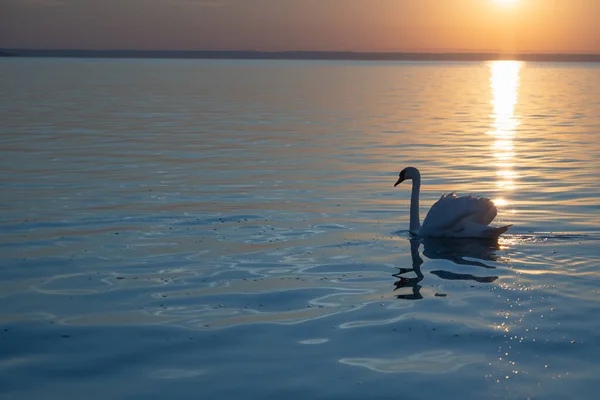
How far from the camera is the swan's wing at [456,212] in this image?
14.8 metres

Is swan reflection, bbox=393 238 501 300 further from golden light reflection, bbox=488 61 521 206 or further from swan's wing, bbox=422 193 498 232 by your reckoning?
golden light reflection, bbox=488 61 521 206

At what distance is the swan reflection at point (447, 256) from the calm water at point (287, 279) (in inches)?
2.3

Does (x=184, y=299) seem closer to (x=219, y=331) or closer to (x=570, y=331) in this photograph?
(x=219, y=331)

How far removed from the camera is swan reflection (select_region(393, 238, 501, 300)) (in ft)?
39.7

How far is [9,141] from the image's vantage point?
98.9 feet

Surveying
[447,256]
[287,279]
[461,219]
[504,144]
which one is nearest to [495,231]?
[461,219]

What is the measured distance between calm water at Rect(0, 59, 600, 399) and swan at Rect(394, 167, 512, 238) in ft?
0.80

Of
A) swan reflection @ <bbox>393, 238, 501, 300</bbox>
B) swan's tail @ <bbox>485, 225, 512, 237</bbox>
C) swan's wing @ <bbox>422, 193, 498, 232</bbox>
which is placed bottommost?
swan reflection @ <bbox>393, 238, 501, 300</bbox>

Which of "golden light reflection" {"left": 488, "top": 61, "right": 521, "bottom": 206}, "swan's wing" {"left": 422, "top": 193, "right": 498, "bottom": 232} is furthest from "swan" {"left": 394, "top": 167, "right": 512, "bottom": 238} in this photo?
"golden light reflection" {"left": 488, "top": 61, "right": 521, "bottom": 206}

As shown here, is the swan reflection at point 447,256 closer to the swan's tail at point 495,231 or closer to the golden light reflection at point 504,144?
the swan's tail at point 495,231

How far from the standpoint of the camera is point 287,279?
39.8 ft

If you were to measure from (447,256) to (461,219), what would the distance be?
3.85 feet

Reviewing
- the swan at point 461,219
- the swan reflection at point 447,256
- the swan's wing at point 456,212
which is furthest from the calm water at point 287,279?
the swan's wing at point 456,212

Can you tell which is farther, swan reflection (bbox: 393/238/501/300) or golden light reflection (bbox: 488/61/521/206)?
golden light reflection (bbox: 488/61/521/206)
